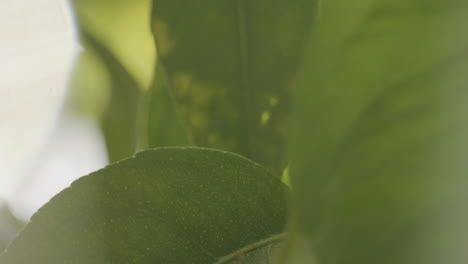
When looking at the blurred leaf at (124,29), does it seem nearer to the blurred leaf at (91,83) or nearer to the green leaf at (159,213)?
the blurred leaf at (91,83)

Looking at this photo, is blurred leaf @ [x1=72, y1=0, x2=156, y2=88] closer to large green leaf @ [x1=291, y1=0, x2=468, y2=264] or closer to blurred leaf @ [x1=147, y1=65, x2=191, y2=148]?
blurred leaf @ [x1=147, y1=65, x2=191, y2=148]

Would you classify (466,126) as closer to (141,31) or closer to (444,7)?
(444,7)

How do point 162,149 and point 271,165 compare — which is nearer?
point 162,149

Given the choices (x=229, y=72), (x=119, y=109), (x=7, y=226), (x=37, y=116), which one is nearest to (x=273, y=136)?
(x=229, y=72)

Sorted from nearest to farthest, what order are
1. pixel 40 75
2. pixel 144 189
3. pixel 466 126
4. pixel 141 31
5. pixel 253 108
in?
1. pixel 466 126
2. pixel 144 189
3. pixel 253 108
4. pixel 141 31
5. pixel 40 75

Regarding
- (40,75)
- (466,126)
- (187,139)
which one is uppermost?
(466,126)

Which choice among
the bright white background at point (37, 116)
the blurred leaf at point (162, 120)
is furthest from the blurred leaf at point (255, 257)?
the bright white background at point (37, 116)

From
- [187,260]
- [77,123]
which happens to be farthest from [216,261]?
[77,123]

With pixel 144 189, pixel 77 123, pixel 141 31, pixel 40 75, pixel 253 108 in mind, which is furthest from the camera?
pixel 40 75
